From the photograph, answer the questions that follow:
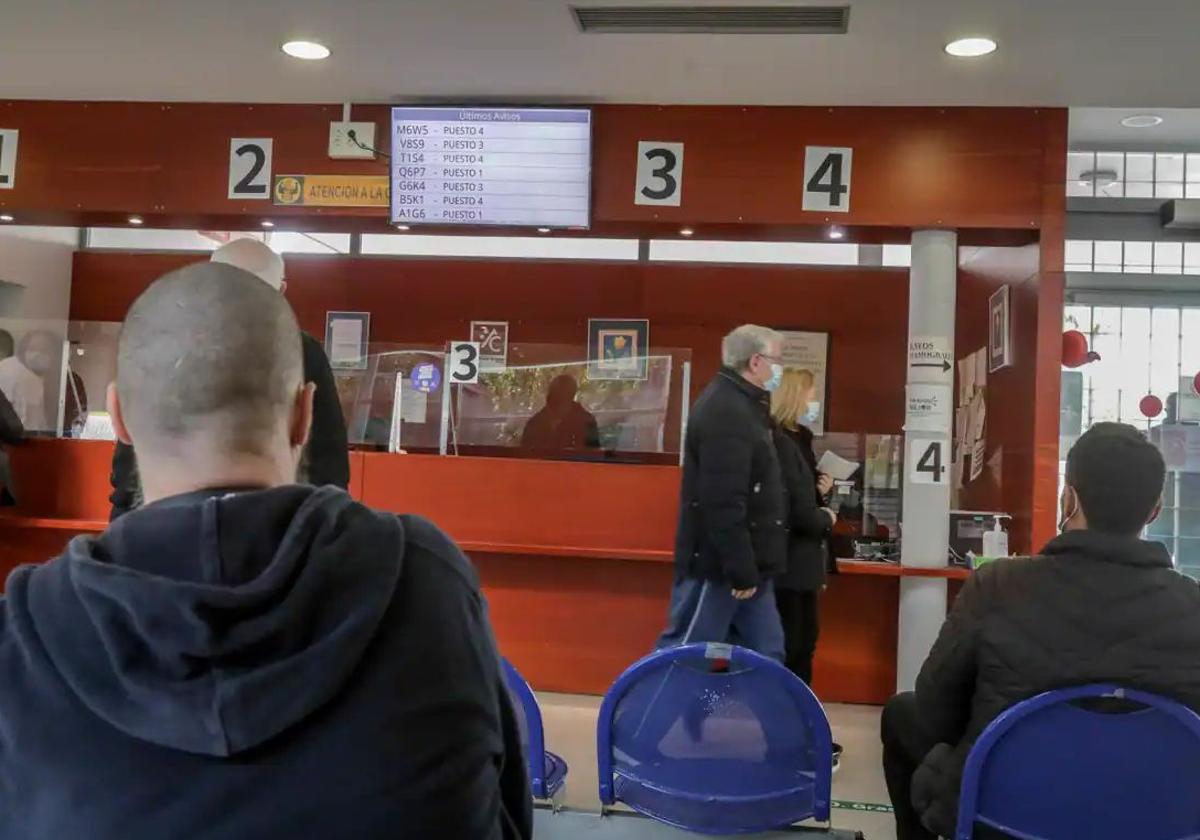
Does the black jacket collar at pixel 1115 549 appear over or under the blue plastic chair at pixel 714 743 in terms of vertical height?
over

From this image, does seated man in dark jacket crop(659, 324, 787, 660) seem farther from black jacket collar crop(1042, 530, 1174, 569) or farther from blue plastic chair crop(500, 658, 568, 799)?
black jacket collar crop(1042, 530, 1174, 569)

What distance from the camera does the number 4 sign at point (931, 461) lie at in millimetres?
4559

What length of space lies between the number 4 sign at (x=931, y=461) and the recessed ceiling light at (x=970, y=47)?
1.58 metres

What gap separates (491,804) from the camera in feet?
3.28

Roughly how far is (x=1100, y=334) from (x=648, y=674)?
510cm

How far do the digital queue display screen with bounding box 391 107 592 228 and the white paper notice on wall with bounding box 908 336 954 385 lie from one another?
156 cm

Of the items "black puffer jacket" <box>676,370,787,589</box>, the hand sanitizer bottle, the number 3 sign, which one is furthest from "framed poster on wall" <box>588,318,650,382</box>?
"black puffer jacket" <box>676,370,787,589</box>

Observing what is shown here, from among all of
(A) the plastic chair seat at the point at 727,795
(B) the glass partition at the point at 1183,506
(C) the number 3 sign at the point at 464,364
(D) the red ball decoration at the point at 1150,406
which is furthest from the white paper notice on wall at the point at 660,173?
(B) the glass partition at the point at 1183,506

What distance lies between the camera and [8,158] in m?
5.04

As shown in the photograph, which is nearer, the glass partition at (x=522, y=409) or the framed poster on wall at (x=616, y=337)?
the glass partition at (x=522, y=409)

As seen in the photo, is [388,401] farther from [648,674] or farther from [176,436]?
[176,436]

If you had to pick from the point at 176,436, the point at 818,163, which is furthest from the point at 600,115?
the point at 176,436

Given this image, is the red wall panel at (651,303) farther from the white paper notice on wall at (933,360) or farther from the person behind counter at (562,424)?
the white paper notice on wall at (933,360)

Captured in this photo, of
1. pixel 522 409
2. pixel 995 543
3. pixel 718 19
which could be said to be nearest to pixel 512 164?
pixel 718 19
